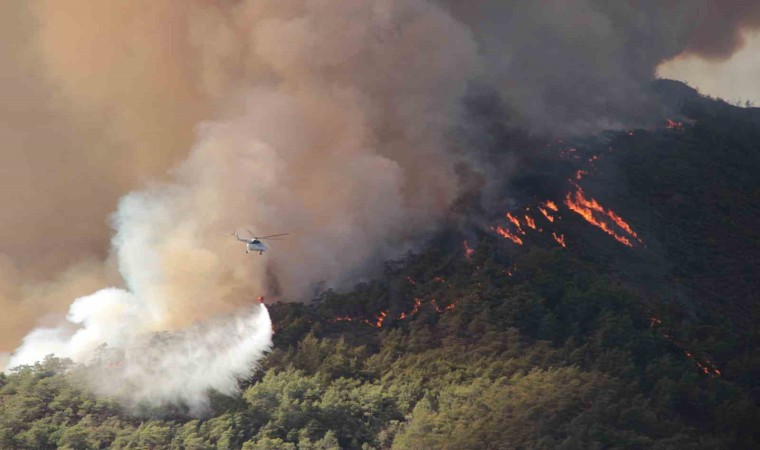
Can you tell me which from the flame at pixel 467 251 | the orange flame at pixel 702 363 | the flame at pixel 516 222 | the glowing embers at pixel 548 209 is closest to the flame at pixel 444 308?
the flame at pixel 467 251

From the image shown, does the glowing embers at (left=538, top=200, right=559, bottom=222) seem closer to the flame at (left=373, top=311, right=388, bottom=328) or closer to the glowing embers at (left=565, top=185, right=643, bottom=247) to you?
the glowing embers at (left=565, top=185, right=643, bottom=247)

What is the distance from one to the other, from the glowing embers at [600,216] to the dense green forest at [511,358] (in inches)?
37.2

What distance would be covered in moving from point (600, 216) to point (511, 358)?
2733cm

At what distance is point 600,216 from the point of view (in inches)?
3410

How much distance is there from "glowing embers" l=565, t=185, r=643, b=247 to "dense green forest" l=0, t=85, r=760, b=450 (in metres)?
0.95

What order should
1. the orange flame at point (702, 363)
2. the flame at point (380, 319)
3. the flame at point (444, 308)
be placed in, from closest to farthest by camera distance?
the orange flame at point (702, 363)
the flame at point (380, 319)
the flame at point (444, 308)

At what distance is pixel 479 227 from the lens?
270ft

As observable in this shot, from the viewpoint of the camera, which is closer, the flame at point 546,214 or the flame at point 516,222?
the flame at point 516,222

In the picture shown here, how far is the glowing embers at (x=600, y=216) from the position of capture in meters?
84.6

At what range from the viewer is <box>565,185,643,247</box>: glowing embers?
3329 inches

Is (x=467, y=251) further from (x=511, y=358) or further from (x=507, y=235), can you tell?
(x=511, y=358)

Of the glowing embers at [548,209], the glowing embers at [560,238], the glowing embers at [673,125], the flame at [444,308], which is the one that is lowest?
the flame at [444,308]

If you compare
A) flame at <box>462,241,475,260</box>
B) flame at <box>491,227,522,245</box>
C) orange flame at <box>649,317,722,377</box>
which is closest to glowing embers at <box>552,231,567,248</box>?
flame at <box>491,227,522,245</box>

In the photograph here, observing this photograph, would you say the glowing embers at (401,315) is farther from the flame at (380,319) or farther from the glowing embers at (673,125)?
the glowing embers at (673,125)
